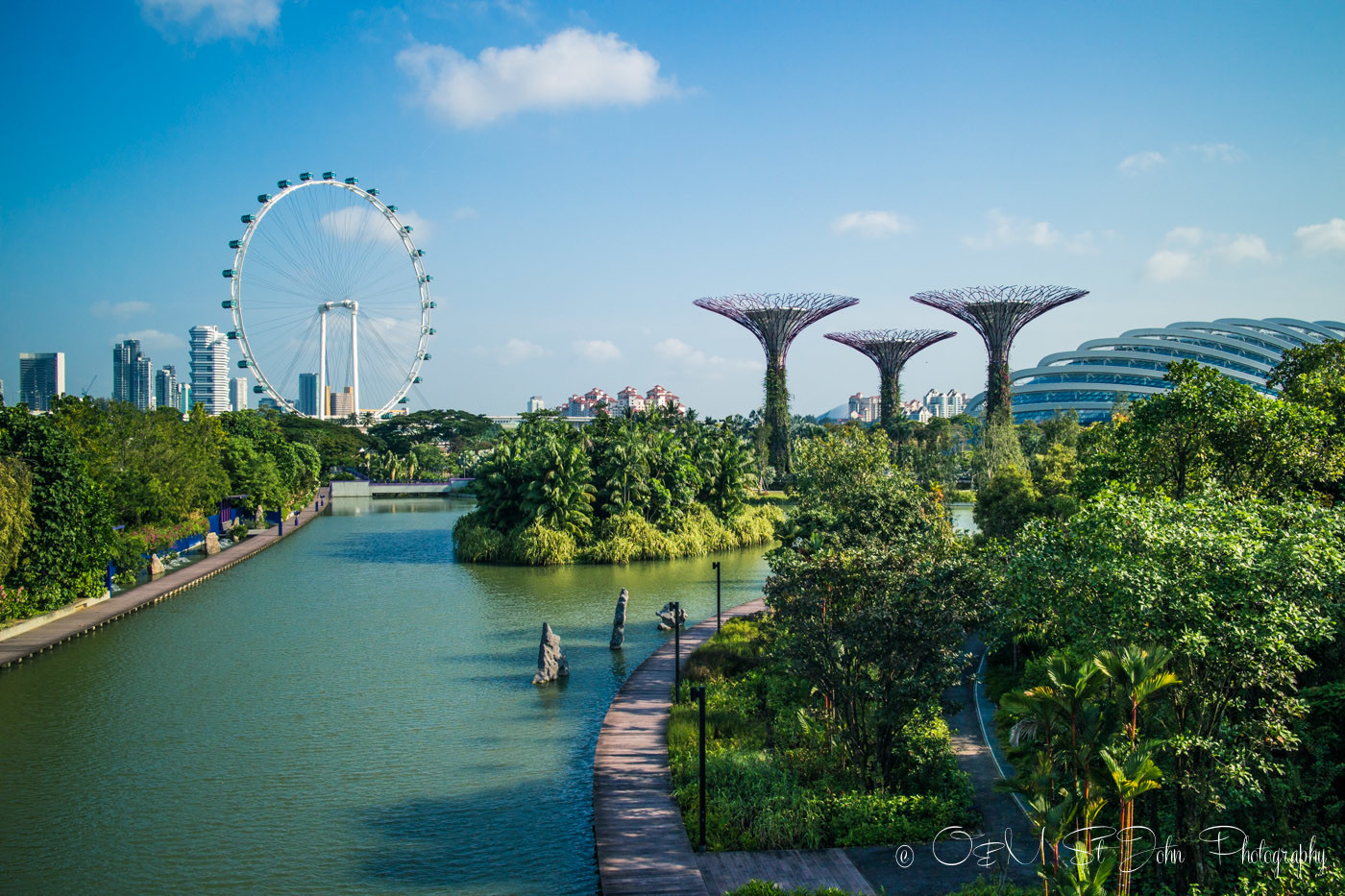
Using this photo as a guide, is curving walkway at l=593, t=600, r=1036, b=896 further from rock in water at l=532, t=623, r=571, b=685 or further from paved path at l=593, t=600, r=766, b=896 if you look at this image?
rock in water at l=532, t=623, r=571, b=685

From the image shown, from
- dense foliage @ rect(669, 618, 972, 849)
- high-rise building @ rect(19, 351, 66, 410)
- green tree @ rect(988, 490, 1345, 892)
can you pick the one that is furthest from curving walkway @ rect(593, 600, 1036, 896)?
high-rise building @ rect(19, 351, 66, 410)

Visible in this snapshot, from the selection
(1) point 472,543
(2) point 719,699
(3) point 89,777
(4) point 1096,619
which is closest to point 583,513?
(1) point 472,543

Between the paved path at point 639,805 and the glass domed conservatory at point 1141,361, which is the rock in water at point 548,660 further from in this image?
the glass domed conservatory at point 1141,361

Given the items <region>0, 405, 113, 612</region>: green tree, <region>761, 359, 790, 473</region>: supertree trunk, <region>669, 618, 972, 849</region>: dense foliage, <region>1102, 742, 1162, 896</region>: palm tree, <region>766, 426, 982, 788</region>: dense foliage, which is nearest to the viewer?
<region>1102, 742, 1162, 896</region>: palm tree

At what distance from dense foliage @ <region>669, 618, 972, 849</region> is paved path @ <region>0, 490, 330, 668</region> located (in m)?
14.8

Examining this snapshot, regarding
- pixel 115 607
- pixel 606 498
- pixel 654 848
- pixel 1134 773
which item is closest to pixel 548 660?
pixel 654 848

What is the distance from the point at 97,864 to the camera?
35.4 ft

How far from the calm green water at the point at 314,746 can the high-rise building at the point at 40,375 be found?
192 meters

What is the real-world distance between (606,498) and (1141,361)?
67.0 m

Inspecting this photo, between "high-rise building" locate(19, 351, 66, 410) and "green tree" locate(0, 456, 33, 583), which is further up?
"high-rise building" locate(19, 351, 66, 410)

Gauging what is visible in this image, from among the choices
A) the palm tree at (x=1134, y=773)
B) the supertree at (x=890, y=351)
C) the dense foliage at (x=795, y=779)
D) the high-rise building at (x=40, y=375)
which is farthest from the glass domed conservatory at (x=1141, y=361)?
the high-rise building at (x=40, y=375)

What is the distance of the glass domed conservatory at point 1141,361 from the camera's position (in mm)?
82438

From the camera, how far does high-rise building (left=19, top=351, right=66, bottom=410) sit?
182500mm

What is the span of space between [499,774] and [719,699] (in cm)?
394
